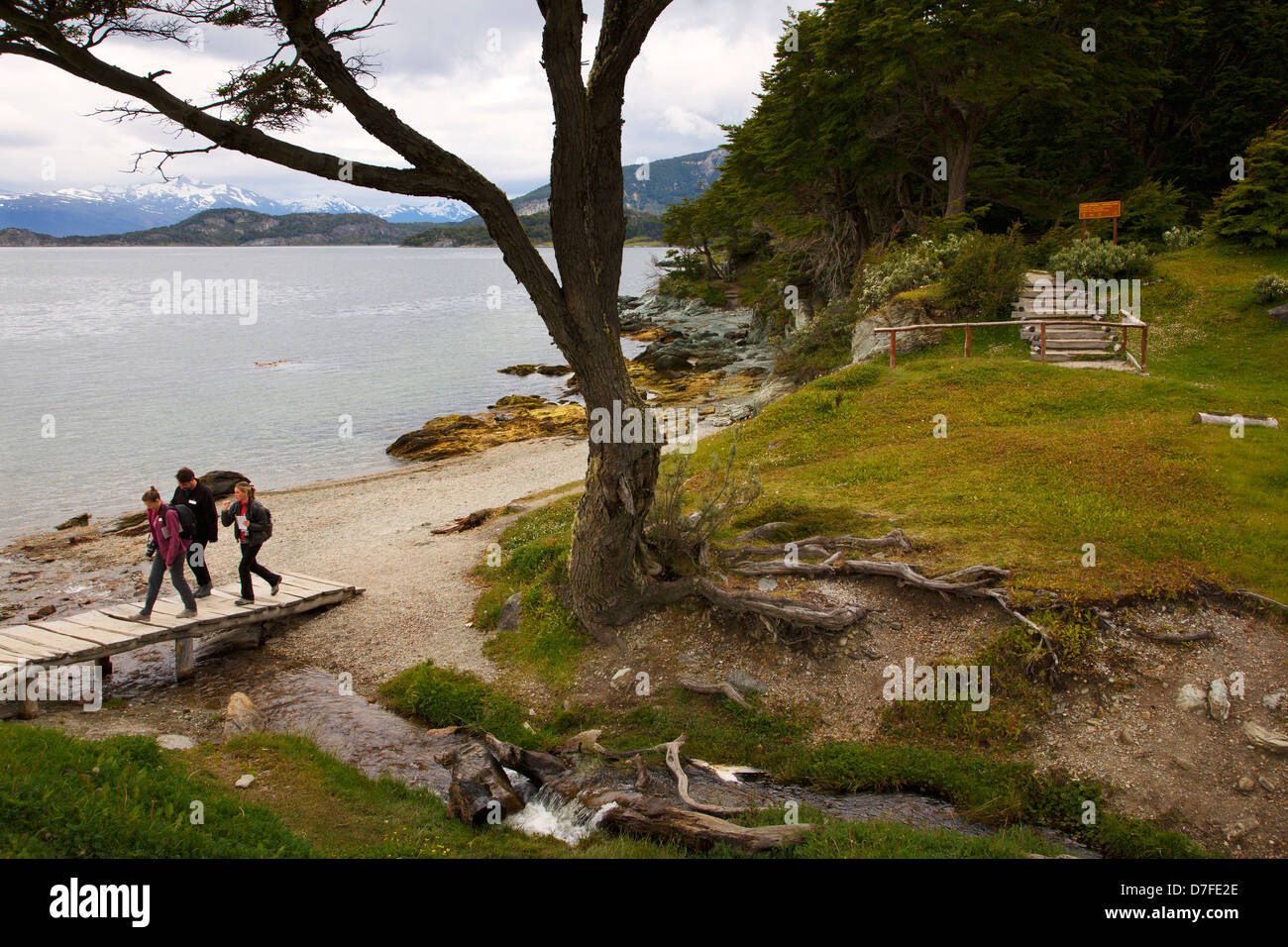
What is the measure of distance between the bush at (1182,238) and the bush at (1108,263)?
14.8 feet

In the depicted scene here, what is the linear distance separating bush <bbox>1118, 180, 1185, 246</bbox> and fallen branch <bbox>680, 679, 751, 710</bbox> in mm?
29651

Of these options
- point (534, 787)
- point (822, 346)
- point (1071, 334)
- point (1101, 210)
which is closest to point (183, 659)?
point (534, 787)

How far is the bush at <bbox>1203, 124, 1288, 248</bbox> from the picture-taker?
79.4 feet

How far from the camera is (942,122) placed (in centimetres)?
3331

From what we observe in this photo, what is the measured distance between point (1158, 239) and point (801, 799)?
31.4m

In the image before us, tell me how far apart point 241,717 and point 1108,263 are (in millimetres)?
26198

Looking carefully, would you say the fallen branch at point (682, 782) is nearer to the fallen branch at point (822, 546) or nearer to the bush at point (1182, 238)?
the fallen branch at point (822, 546)

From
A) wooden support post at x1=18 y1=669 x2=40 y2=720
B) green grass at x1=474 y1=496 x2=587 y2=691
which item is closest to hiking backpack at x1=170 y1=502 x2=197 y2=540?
wooden support post at x1=18 y1=669 x2=40 y2=720

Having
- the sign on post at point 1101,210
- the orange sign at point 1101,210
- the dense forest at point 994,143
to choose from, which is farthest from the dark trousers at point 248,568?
the sign on post at point 1101,210

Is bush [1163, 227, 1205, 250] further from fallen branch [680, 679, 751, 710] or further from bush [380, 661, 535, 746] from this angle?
bush [380, 661, 535, 746]

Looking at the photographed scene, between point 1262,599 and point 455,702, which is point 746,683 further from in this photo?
point 1262,599

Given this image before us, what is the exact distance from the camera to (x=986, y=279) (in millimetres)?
23312

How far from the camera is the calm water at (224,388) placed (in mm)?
31375
